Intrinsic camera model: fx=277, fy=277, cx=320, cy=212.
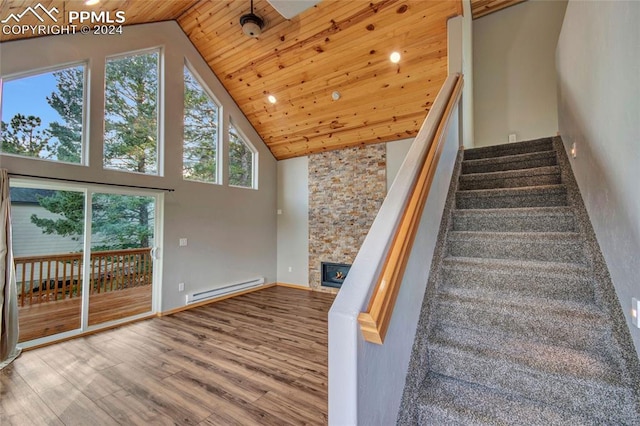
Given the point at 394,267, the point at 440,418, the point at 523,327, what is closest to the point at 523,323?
the point at 523,327

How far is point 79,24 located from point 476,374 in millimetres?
5188

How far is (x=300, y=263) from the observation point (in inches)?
239

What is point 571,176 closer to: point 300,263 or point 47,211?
point 300,263

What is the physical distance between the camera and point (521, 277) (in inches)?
67.3

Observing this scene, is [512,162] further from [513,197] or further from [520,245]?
[520,245]

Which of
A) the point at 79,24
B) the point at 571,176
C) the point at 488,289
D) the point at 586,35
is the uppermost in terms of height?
the point at 79,24

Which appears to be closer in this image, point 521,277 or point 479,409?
point 479,409

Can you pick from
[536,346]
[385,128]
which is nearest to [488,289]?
[536,346]

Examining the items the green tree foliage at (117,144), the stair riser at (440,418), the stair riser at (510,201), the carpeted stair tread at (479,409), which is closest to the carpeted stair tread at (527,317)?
the carpeted stair tread at (479,409)

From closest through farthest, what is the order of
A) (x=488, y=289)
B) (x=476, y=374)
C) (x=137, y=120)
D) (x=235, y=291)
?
1. (x=476, y=374)
2. (x=488, y=289)
3. (x=137, y=120)
4. (x=235, y=291)

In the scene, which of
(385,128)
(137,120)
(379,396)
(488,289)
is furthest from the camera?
(385,128)

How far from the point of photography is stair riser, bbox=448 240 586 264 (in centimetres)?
178

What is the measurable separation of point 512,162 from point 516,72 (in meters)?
2.44

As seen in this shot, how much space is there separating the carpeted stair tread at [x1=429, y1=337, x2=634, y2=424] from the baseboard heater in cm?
419
